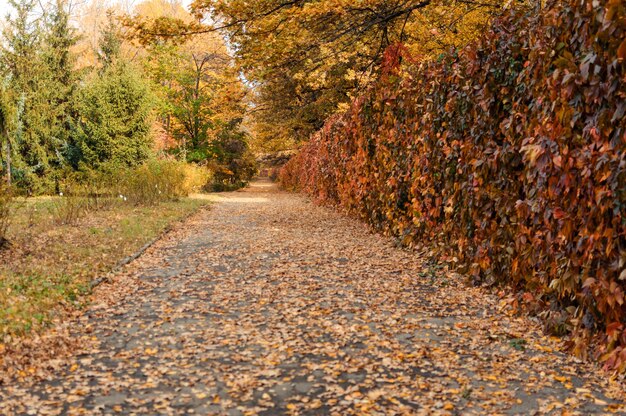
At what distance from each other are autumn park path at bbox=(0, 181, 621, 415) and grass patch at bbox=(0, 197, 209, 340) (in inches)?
15.3

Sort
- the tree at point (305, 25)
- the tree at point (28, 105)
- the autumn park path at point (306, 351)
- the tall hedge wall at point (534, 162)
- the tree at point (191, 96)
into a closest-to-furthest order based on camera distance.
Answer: the autumn park path at point (306, 351) < the tall hedge wall at point (534, 162) < the tree at point (305, 25) < the tree at point (28, 105) < the tree at point (191, 96)

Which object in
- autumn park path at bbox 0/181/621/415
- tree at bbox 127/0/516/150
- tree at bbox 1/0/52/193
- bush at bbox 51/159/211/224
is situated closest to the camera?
autumn park path at bbox 0/181/621/415

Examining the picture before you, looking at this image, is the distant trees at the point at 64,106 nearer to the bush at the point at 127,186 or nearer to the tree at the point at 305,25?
the bush at the point at 127,186

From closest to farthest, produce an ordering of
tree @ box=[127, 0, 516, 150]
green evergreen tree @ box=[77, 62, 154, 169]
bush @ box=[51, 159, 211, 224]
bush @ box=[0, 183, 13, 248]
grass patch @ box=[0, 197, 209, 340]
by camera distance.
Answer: grass patch @ box=[0, 197, 209, 340] < bush @ box=[0, 183, 13, 248] < tree @ box=[127, 0, 516, 150] < bush @ box=[51, 159, 211, 224] < green evergreen tree @ box=[77, 62, 154, 169]

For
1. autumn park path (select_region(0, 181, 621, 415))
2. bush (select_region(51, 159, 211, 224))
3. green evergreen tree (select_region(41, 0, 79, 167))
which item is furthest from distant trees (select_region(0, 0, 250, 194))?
autumn park path (select_region(0, 181, 621, 415))

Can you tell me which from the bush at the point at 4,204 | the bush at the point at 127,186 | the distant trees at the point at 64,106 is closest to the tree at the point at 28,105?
the distant trees at the point at 64,106

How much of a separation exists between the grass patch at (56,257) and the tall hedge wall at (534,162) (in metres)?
4.37

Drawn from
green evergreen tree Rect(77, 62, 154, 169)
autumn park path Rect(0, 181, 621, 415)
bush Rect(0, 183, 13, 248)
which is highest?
green evergreen tree Rect(77, 62, 154, 169)

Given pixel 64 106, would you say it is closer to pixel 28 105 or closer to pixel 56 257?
pixel 28 105

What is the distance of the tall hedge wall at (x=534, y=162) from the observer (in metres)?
3.99

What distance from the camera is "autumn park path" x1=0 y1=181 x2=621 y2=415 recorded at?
3.68 metres

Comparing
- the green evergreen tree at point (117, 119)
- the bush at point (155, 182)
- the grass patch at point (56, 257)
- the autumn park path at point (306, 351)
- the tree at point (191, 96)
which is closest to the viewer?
the autumn park path at point (306, 351)

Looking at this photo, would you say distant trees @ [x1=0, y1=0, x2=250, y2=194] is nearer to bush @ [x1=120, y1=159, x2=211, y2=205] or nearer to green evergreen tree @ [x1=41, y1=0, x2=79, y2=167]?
green evergreen tree @ [x1=41, y1=0, x2=79, y2=167]

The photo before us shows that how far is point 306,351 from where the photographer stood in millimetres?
4676
